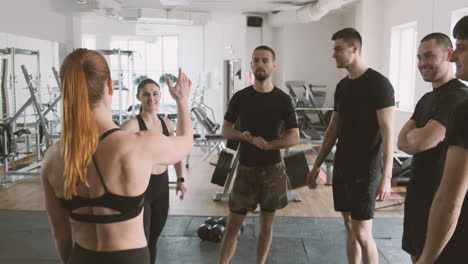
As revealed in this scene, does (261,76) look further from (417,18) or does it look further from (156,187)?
(417,18)

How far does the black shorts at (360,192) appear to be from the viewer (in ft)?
7.53

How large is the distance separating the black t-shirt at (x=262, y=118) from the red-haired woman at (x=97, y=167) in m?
1.35

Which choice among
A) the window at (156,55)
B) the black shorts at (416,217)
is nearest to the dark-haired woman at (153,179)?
the black shorts at (416,217)

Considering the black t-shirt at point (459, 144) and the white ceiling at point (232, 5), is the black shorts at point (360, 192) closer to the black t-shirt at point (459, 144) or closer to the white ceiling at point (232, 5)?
the black t-shirt at point (459, 144)

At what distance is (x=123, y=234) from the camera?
1242 mm

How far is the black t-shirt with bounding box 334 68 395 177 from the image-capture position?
7.43ft

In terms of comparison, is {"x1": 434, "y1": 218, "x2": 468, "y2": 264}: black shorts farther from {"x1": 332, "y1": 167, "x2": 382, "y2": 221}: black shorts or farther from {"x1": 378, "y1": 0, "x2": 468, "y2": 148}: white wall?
{"x1": 378, "y1": 0, "x2": 468, "y2": 148}: white wall

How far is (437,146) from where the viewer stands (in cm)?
176

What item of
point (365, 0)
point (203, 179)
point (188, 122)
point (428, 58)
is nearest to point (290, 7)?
point (365, 0)

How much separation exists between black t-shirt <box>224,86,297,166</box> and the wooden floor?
6.40ft

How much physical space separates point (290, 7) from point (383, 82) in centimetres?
755

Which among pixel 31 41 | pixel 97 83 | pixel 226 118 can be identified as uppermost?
pixel 31 41

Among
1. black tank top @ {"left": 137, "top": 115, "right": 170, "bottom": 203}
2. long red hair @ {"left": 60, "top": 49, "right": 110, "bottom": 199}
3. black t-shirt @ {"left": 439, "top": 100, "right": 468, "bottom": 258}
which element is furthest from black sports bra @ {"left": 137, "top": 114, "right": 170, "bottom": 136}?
black t-shirt @ {"left": 439, "top": 100, "right": 468, "bottom": 258}

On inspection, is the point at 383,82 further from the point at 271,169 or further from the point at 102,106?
the point at 102,106
